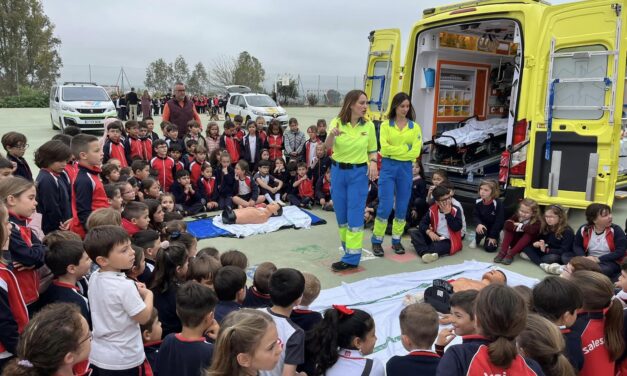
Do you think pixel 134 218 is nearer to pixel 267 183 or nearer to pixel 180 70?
pixel 267 183

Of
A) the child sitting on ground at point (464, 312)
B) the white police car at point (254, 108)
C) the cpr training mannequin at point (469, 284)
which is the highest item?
the white police car at point (254, 108)

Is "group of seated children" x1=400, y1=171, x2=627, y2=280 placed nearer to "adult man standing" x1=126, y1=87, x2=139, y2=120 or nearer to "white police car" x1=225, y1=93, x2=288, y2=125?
"white police car" x1=225, y1=93, x2=288, y2=125

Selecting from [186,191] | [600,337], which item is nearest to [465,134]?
[186,191]

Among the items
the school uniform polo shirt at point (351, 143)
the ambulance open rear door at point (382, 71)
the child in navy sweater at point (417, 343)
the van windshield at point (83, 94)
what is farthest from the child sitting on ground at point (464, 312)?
the van windshield at point (83, 94)

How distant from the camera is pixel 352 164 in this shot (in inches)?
194

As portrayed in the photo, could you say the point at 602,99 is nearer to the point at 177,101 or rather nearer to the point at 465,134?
the point at 465,134

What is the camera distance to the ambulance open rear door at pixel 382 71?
6934mm

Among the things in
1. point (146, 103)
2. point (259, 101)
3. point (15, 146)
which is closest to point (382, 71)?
point (15, 146)

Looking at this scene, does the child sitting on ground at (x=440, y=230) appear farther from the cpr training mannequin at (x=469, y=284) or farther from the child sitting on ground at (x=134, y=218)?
the child sitting on ground at (x=134, y=218)

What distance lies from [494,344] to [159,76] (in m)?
57.4

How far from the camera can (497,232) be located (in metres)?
5.79

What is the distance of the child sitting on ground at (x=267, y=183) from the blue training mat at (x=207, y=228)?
87 centimetres

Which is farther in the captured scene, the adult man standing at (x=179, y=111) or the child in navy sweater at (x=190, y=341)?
the adult man standing at (x=179, y=111)

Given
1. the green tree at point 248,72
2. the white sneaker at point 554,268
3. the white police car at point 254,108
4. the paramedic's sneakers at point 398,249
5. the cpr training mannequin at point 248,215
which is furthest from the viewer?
the green tree at point 248,72
